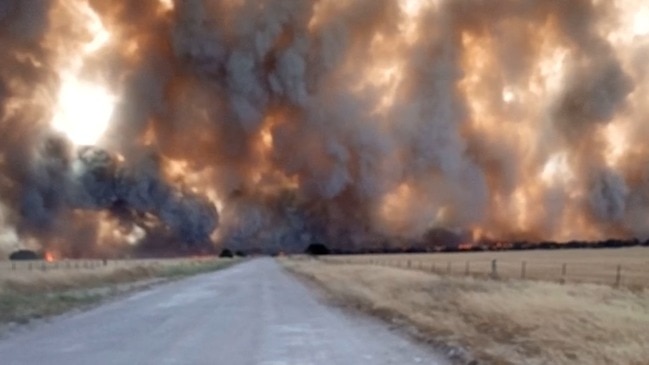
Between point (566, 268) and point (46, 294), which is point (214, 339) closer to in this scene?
point (46, 294)

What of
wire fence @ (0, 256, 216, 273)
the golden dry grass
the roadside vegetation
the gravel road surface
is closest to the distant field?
the golden dry grass

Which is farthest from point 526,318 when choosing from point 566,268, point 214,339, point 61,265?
point 61,265

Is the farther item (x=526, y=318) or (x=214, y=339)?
(x=526, y=318)

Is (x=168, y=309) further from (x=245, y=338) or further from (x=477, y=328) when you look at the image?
(x=477, y=328)

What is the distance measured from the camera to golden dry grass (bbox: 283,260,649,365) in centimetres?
1703

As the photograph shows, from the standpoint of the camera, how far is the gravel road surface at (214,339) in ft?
52.4

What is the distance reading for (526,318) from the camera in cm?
2388

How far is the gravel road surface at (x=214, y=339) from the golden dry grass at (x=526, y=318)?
1774 mm

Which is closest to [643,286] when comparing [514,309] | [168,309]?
[514,309]

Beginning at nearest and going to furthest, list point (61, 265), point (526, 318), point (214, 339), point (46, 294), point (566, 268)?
point (214, 339)
point (526, 318)
point (46, 294)
point (566, 268)
point (61, 265)

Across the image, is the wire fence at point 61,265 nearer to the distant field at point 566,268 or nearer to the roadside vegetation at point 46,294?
the roadside vegetation at point 46,294

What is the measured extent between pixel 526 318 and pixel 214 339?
10634 millimetres

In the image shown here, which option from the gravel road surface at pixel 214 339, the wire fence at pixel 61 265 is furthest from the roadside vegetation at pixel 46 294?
the wire fence at pixel 61 265

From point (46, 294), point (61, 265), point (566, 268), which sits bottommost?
point (61, 265)
